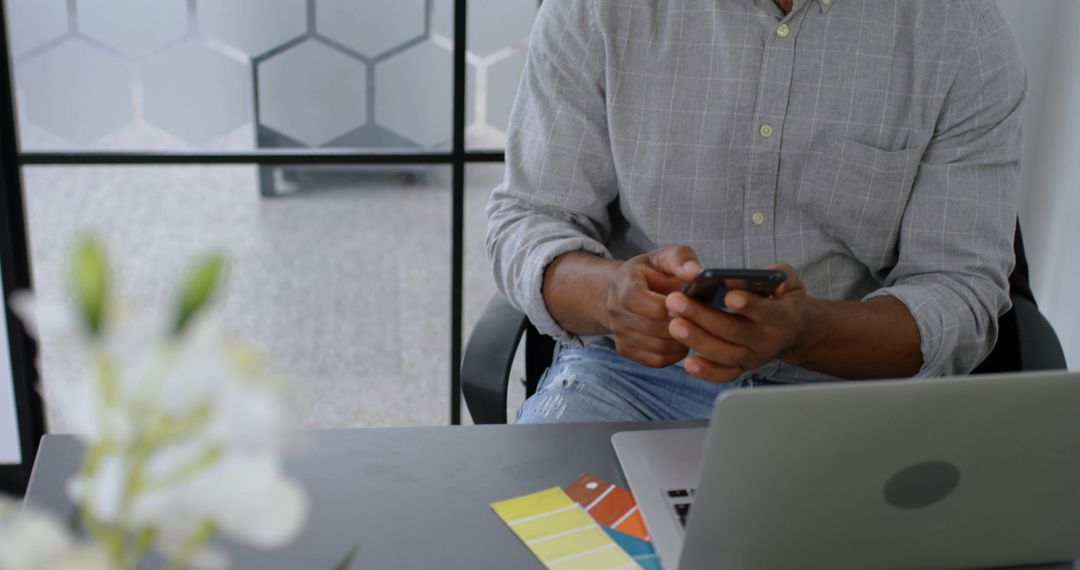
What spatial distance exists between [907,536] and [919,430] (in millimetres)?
135

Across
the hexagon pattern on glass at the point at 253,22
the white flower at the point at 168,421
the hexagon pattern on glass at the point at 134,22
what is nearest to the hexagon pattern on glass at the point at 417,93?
the hexagon pattern on glass at the point at 253,22

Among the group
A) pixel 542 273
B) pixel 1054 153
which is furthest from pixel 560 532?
pixel 1054 153

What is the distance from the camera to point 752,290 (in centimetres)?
123

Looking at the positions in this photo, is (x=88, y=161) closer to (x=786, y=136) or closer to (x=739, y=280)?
(x=786, y=136)

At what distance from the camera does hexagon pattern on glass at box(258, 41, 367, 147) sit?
2051 millimetres

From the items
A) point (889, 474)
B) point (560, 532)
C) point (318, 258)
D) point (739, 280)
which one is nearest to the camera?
point (889, 474)

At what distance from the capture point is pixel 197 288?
13.9 inches

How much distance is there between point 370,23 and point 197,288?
178cm

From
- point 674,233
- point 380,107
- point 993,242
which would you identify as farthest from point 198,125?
point 993,242

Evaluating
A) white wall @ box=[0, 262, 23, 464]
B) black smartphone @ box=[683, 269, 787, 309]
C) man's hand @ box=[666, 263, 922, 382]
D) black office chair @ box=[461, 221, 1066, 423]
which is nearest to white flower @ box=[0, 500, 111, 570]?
black smartphone @ box=[683, 269, 787, 309]

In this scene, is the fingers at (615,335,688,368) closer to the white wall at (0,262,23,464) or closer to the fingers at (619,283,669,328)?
the fingers at (619,283,669,328)

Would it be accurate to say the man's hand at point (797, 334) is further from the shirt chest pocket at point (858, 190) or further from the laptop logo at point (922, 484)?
the laptop logo at point (922, 484)

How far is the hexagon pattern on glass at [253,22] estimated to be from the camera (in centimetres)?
200

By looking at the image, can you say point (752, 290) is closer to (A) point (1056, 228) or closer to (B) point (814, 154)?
(B) point (814, 154)
